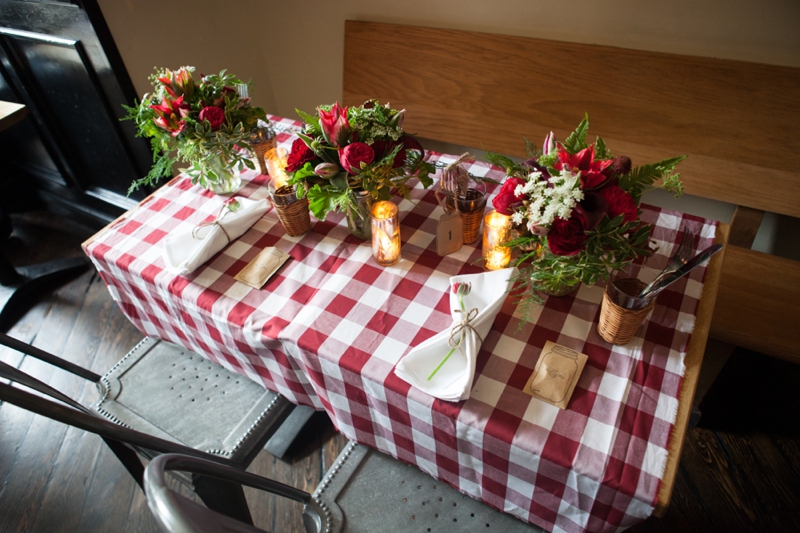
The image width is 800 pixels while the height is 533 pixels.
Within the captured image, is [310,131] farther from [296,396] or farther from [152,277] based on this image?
[296,396]

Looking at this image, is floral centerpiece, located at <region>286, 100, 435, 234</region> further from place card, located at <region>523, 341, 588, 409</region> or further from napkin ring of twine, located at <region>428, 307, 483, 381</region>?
place card, located at <region>523, 341, 588, 409</region>

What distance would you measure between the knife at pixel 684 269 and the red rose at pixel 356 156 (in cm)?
64

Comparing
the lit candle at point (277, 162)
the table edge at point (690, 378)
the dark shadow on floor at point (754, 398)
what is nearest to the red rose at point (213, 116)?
the lit candle at point (277, 162)

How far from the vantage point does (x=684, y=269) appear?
0.77 m

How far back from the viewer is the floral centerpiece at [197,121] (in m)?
1.27

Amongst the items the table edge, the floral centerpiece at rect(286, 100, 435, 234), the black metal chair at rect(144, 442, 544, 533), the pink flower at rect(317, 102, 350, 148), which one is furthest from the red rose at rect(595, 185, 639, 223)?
the black metal chair at rect(144, 442, 544, 533)

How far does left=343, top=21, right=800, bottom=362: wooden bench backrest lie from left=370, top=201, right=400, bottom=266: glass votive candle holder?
40.2 inches

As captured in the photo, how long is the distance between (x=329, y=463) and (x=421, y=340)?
34.3 inches

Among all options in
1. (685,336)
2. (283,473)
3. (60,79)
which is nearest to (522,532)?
(685,336)

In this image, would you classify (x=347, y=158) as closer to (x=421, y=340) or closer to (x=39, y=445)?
(x=421, y=340)

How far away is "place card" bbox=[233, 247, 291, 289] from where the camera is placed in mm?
1166

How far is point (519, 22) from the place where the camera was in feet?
6.03

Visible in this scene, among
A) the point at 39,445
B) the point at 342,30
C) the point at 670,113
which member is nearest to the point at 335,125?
the point at 670,113

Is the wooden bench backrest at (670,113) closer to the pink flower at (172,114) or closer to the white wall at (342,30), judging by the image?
the white wall at (342,30)
